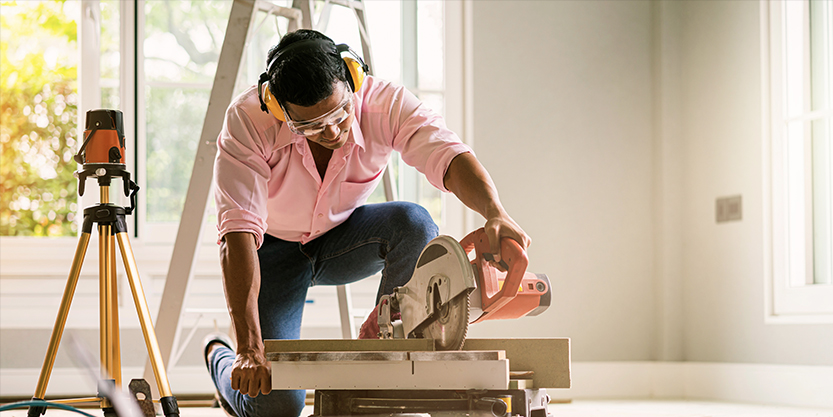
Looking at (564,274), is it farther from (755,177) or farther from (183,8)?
(183,8)

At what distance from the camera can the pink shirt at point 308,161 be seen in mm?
1694

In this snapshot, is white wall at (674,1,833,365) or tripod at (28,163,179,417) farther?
white wall at (674,1,833,365)

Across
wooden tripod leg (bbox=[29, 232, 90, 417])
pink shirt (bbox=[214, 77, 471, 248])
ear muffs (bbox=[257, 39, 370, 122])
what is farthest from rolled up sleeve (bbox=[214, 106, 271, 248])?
wooden tripod leg (bbox=[29, 232, 90, 417])

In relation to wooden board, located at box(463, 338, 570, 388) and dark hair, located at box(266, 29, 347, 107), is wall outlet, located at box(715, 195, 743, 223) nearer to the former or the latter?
wooden board, located at box(463, 338, 570, 388)

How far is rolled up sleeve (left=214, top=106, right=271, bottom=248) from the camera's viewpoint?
164 centimetres

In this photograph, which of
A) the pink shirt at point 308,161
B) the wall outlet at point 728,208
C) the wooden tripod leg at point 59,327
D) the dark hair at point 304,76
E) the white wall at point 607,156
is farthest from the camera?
the white wall at point 607,156

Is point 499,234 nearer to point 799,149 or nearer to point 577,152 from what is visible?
point 799,149

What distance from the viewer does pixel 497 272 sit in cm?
135

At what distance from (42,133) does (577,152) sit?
2786 millimetres

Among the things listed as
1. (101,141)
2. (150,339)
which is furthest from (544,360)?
(101,141)

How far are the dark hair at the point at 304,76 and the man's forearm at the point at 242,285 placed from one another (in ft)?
1.11

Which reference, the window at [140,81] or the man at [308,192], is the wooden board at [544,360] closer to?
the man at [308,192]

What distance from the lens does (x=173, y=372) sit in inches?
135

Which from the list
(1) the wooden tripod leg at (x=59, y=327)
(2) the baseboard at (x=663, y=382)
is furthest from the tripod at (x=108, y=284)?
(2) the baseboard at (x=663, y=382)
